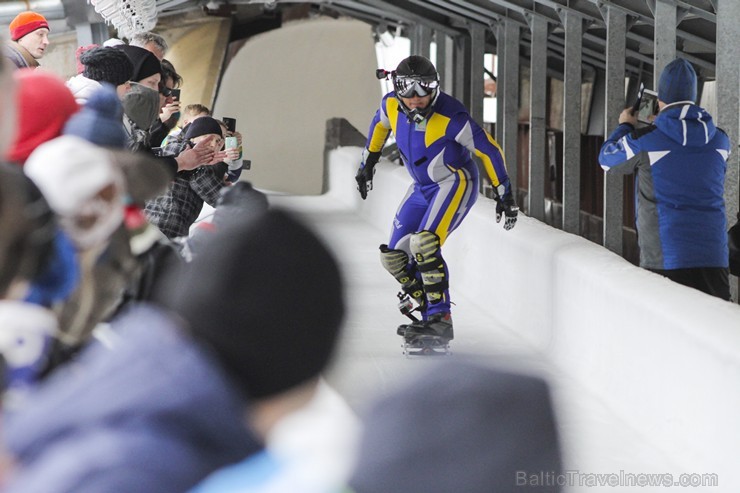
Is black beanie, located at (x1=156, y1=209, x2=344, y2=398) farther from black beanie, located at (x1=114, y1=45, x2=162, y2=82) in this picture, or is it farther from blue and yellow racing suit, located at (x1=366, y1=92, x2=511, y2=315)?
blue and yellow racing suit, located at (x1=366, y1=92, x2=511, y2=315)

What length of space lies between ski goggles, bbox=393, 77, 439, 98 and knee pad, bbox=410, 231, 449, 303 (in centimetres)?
69

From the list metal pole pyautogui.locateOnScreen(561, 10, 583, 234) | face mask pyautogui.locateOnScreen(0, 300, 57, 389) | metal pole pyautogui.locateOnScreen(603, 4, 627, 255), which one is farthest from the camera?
metal pole pyautogui.locateOnScreen(561, 10, 583, 234)

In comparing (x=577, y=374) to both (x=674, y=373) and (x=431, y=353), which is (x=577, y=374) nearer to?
(x=431, y=353)

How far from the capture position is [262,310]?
4.30 feet

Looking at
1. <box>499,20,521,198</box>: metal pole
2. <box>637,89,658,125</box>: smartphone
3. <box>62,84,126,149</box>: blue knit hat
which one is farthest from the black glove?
<box>499,20,521,198</box>: metal pole

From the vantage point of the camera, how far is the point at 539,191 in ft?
35.9

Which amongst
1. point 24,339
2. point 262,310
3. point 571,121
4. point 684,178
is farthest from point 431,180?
point 262,310

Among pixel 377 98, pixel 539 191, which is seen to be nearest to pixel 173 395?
pixel 539 191

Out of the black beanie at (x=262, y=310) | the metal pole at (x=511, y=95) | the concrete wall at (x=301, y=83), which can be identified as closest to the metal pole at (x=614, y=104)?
the metal pole at (x=511, y=95)

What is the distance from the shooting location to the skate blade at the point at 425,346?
6.15 meters

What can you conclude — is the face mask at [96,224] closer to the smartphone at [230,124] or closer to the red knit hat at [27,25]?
the red knit hat at [27,25]

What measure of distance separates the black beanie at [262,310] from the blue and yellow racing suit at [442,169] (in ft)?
16.6

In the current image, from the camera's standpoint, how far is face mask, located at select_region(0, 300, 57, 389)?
6.17 ft

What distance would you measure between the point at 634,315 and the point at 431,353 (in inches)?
59.2
